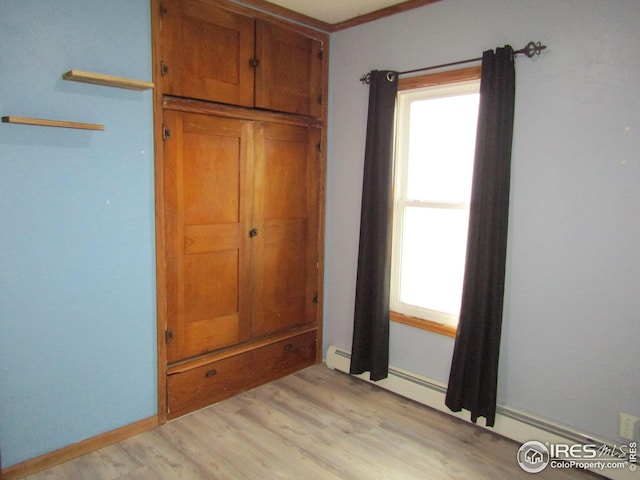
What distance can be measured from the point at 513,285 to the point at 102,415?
2.32 metres

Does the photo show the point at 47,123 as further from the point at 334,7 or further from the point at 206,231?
the point at 334,7

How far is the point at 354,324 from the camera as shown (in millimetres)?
3236

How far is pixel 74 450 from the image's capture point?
238 centimetres

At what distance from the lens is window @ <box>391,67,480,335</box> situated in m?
2.84

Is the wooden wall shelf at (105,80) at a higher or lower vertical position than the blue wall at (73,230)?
higher

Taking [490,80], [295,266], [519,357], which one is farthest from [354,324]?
[490,80]

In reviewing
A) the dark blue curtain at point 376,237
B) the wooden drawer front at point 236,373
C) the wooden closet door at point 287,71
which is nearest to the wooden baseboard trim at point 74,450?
the wooden drawer front at point 236,373

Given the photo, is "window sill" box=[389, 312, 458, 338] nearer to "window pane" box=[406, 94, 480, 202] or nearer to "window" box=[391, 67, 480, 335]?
"window" box=[391, 67, 480, 335]

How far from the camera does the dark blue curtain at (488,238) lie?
2492 millimetres

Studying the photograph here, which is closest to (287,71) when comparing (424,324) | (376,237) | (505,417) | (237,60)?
(237,60)

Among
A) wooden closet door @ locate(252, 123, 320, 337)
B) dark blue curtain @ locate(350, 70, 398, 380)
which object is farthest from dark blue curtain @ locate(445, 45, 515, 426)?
wooden closet door @ locate(252, 123, 320, 337)

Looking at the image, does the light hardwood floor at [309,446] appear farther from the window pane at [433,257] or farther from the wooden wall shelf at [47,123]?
the wooden wall shelf at [47,123]

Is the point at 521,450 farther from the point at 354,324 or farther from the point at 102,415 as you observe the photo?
the point at 102,415

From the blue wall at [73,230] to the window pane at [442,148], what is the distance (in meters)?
1.64
